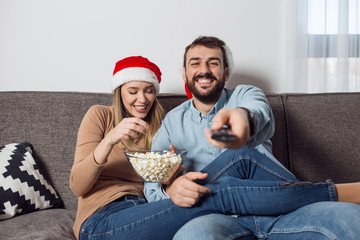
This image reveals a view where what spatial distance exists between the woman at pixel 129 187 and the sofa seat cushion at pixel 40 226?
0.07 metres

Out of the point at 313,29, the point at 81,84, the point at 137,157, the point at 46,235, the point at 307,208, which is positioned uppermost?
the point at 313,29

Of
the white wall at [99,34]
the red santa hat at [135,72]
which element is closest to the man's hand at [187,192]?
the red santa hat at [135,72]

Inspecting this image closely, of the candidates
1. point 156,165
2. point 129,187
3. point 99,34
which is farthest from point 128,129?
point 99,34

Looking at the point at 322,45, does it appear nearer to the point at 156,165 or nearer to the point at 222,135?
the point at 156,165

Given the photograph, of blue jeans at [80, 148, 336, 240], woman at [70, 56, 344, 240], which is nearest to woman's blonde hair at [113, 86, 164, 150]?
woman at [70, 56, 344, 240]

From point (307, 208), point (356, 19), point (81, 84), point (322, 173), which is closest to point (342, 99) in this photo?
point (322, 173)

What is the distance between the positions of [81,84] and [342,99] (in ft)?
4.65

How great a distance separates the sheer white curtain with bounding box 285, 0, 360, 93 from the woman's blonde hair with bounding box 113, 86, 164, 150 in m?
0.88

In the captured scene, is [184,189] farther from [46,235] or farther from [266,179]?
[46,235]

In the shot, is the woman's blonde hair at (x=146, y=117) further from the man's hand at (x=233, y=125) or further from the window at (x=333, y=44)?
the window at (x=333, y=44)

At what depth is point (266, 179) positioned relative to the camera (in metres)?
1.28

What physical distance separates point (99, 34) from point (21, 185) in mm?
951

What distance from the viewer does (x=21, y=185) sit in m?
1.52

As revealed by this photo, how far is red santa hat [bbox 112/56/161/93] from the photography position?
1631mm
